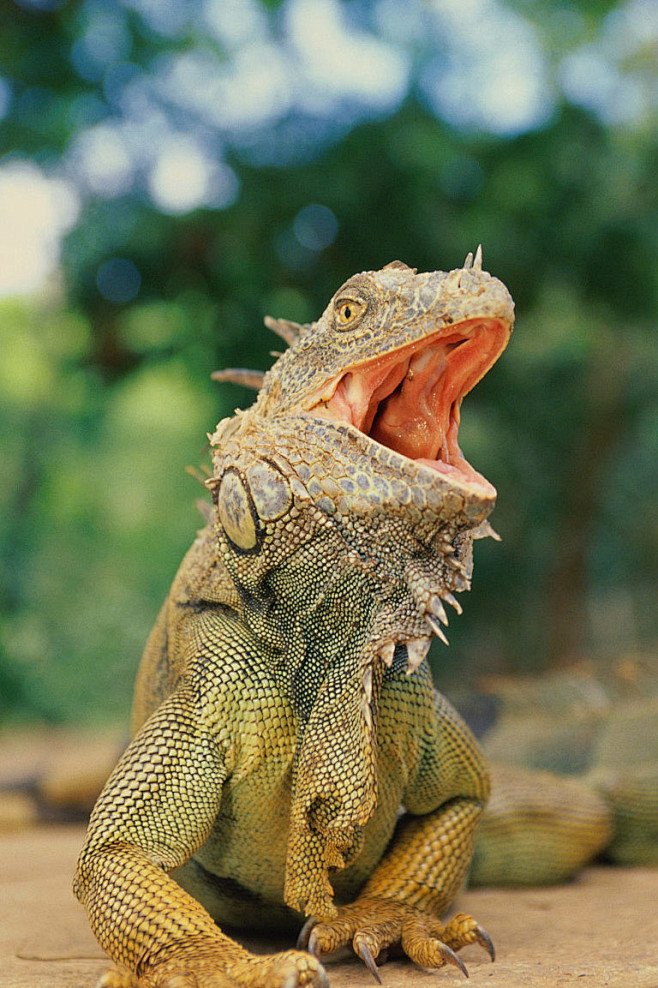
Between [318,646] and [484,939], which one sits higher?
[318,646]

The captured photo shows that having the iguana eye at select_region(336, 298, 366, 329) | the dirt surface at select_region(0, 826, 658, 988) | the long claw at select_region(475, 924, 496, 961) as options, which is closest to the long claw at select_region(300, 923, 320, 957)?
the dirt surface at select_region(0, 826, 658, 988)

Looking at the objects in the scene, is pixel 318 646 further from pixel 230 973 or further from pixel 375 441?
pixel 230 973

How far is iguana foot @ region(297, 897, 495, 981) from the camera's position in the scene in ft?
8.37

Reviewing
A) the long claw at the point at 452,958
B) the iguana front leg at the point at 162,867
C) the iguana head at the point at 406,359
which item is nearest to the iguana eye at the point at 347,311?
the iguana head at the point at 406,359

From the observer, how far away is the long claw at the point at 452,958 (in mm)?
2529

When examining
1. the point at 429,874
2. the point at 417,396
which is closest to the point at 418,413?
the point at 417,396

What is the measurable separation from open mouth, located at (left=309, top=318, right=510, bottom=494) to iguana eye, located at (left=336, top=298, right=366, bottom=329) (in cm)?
15

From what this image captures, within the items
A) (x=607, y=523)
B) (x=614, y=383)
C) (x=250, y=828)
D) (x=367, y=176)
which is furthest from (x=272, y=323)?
(x=607, y=523)

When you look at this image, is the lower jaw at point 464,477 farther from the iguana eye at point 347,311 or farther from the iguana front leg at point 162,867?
the iguana front leg at point 162,867

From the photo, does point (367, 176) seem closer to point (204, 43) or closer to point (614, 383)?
point (204, 43)

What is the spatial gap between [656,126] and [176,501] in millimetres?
11515

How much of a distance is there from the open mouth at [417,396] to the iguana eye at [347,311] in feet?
0.49

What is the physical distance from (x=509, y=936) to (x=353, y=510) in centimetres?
178

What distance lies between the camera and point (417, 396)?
8.68 ft
